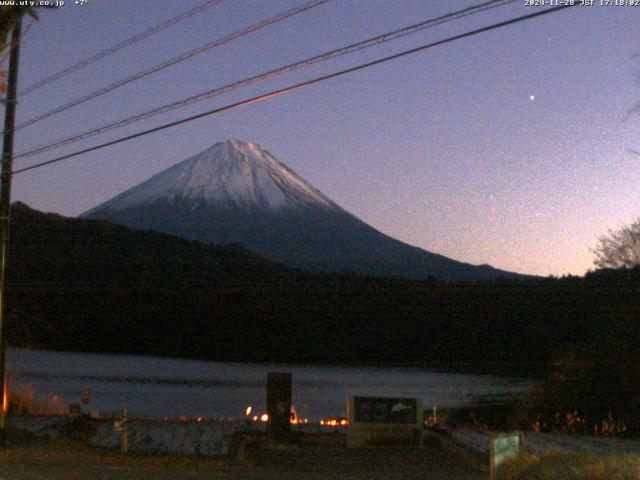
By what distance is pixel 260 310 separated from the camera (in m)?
69.2

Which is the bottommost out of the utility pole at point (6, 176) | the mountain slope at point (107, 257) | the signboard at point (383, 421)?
the signboard at point (383, 421)

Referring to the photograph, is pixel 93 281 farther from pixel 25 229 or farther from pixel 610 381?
pixel 610 381

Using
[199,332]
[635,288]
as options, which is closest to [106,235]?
[199,332]

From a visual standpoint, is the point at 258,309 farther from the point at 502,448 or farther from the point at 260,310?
the point at 502,448

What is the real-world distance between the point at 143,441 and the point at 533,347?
3913cm

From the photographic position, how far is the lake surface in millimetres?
35656

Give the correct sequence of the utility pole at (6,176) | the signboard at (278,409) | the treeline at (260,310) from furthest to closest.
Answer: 1. the treeline at (260,310)
2. the signboard at (278,409)
3. the utility pole at (6,176)

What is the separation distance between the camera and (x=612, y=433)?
24.8 metres

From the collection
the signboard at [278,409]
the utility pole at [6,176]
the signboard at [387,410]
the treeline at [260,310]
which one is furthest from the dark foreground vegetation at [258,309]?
the utility pole at [6,176]

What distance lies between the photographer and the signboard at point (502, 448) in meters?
10.9

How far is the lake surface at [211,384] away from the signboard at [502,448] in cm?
2144

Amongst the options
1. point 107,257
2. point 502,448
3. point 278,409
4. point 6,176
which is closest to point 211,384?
point 278,409

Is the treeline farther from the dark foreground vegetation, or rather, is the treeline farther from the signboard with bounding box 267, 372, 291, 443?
the signboard with bounding box 267, 372, 291, 443

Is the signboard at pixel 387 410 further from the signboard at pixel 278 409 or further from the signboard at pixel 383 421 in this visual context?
the signboard at pixel 278 409
